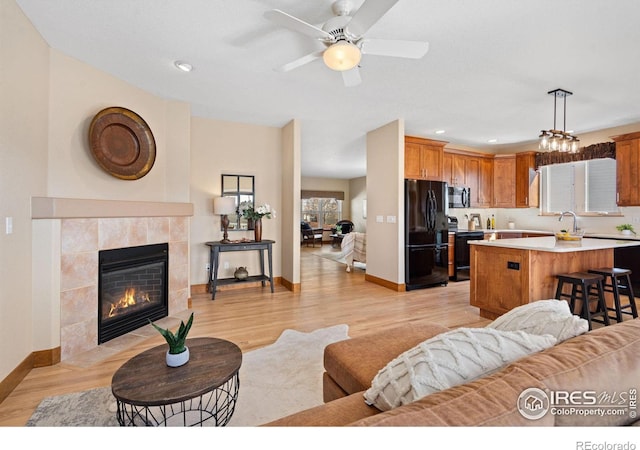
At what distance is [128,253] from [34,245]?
78 cm

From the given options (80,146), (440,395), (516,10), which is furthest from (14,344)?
(516,10)

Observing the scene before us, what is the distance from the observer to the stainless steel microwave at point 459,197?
229 inches

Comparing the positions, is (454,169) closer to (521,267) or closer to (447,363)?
(521,267)

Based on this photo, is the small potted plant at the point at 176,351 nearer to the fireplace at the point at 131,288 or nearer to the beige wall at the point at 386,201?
the fireplace at the point at 131,288

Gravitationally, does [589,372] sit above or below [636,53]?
below

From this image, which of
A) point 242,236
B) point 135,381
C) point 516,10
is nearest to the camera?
point 135,381

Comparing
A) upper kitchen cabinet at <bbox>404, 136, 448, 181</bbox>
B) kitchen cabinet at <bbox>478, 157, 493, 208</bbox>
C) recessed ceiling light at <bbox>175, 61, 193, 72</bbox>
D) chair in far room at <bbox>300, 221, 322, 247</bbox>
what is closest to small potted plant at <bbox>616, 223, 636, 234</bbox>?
kitchen cabinet at <bbox>478, 157, 493, 208</bbox>

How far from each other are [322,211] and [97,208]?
981cm

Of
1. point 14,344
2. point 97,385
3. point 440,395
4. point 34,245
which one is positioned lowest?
point 97,385

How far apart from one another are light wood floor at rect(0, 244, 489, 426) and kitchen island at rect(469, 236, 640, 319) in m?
0.32

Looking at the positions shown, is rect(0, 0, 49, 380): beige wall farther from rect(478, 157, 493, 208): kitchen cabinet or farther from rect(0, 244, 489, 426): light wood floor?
rect(478, 157, 493, 208): kitchen cabinet

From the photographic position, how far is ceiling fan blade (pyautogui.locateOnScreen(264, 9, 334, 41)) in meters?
1.79

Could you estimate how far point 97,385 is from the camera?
208cm
